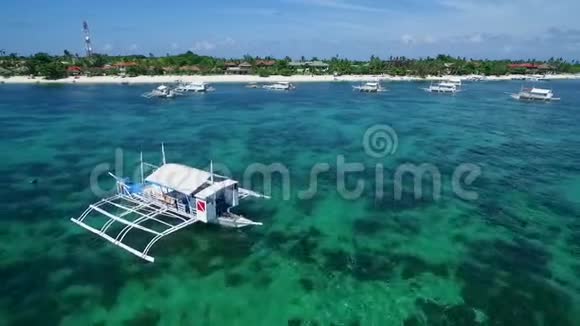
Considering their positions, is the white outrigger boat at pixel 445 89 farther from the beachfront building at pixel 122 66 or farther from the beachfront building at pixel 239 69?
the beachfront building at pixel 122 66

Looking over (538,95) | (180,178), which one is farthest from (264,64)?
(180,178)

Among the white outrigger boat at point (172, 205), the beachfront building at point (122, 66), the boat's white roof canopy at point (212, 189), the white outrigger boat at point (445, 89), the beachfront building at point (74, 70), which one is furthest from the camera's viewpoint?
the beachfront building at point (122, 66)

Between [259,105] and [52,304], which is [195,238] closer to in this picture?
[52,304]

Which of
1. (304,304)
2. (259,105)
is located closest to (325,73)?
(259,105)

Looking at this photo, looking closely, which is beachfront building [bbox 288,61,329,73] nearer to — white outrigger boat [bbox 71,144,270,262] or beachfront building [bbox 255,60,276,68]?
beachfront building [bbox 255,60,276,68]

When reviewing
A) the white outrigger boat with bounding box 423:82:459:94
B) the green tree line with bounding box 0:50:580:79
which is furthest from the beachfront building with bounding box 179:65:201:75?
the white outrigger boat with bounding box 423:82:459:94

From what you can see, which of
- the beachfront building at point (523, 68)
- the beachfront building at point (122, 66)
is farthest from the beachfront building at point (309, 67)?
the beachfront building at point (523, 68)
